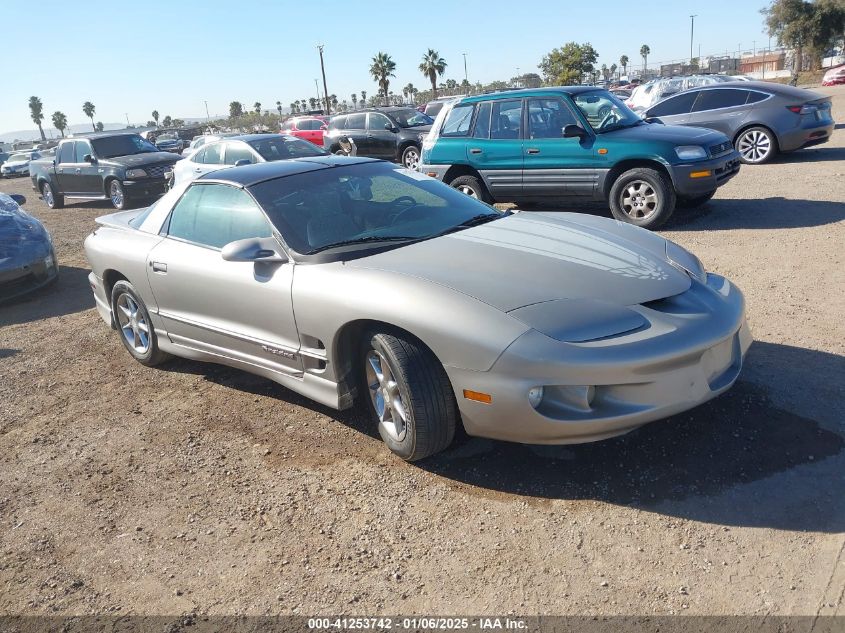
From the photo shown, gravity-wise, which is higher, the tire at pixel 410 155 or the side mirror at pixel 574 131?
the side mirror at pixel 574 131

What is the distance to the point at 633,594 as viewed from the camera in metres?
2.43

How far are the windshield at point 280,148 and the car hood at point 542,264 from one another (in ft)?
27.2

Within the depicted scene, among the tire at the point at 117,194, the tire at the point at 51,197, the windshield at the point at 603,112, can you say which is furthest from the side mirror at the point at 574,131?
the tire at the point at 51,197

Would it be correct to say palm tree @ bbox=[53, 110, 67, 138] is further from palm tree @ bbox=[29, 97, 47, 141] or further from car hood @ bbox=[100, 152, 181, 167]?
car hood @ bbox=[100, 152, 181, 167]

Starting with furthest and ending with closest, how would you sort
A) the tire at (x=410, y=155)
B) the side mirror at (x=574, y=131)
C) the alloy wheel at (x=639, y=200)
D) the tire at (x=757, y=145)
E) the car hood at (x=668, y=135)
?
the tire at (x=410, y=155), the tire at (x=757, y=145), the side mirror at (x=574, y=131), the alloy wheel at (x=639, y=200), the car hood at (x=668, y=135)

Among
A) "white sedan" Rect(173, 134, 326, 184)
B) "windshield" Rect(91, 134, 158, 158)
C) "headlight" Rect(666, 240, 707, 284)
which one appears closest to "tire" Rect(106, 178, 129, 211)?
"windshield" Rect(91, 134, 158, 158)

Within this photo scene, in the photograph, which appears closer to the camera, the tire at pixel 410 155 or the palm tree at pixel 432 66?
the tire at pixel 410 155

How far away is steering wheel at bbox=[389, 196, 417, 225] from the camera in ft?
13.5

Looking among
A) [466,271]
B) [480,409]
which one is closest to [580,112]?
[466,271]

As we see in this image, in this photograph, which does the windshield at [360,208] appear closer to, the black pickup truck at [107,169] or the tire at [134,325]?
the tire at [134,325]

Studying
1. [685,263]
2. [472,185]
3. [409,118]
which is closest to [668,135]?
[472,185]

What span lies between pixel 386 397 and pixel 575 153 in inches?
225

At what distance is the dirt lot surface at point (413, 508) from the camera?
99.9 inches

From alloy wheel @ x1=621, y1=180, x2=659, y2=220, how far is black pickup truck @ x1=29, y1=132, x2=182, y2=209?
33.8 feet
